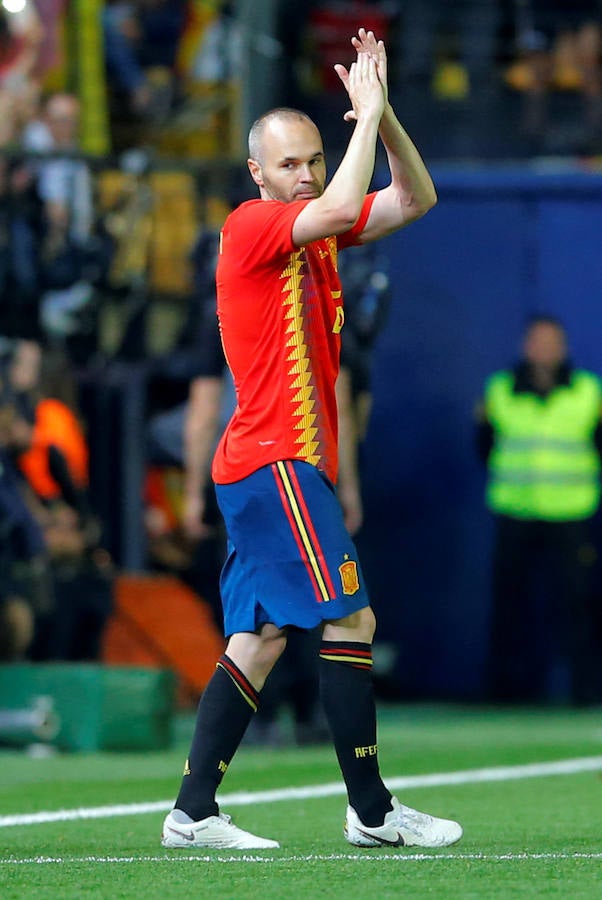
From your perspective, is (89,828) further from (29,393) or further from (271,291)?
(29,393)

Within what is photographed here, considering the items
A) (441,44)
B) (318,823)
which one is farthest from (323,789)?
(441,44)

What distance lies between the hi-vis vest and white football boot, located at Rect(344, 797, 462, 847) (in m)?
6.75

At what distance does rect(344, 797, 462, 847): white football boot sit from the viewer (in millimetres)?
5336

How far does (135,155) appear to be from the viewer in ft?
38.2

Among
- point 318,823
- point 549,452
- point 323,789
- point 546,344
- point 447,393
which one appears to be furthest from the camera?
point 447,393

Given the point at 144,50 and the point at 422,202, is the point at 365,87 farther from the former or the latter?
the point at 144,50

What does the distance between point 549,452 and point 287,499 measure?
6.88 metres

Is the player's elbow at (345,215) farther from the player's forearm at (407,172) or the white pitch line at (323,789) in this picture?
the white pitch line at (323,789)

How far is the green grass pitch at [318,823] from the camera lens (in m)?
A: 4.64

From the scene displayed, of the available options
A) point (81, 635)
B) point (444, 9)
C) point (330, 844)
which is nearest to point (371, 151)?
point (330, 844)

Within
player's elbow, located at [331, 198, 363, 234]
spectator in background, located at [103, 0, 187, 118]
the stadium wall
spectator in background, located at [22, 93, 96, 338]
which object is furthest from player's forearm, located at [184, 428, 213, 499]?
spectator in background, located at [103, 0, 187, 118]

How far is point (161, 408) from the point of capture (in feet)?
40.8

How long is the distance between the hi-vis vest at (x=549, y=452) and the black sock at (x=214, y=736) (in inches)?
266

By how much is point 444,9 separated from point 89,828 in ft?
34.1
